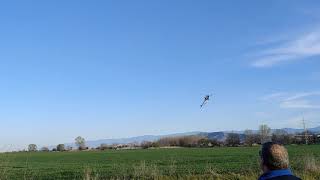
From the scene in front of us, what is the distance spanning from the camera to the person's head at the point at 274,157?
184 inches

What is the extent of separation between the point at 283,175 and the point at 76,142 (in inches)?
6331

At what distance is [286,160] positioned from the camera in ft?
15.5

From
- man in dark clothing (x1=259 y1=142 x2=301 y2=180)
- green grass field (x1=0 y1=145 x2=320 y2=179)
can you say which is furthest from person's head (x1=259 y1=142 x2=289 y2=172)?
green grass field (x1=0 y1=145 x2=320 y2=179)

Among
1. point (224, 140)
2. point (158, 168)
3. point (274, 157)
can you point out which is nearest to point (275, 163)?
point (274, 157)

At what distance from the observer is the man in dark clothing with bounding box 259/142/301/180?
467cm

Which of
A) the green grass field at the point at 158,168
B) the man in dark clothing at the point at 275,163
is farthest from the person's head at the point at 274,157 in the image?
the green grass field at the point at 158,168

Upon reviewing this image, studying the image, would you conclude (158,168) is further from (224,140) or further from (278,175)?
(224,140)

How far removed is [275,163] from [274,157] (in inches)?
2.1

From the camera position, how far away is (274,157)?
467 cm

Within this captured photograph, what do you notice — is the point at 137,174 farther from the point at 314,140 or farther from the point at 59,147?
the point at 59,147

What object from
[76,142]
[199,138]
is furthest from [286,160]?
[76,142]

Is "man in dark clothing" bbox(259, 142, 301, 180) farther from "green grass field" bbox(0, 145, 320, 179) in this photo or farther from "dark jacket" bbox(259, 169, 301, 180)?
"green grass field" bbox(0, 145, 320, 179)

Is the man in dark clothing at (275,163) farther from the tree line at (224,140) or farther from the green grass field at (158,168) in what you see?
the tree line at (224,140)

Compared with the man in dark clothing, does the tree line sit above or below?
above
